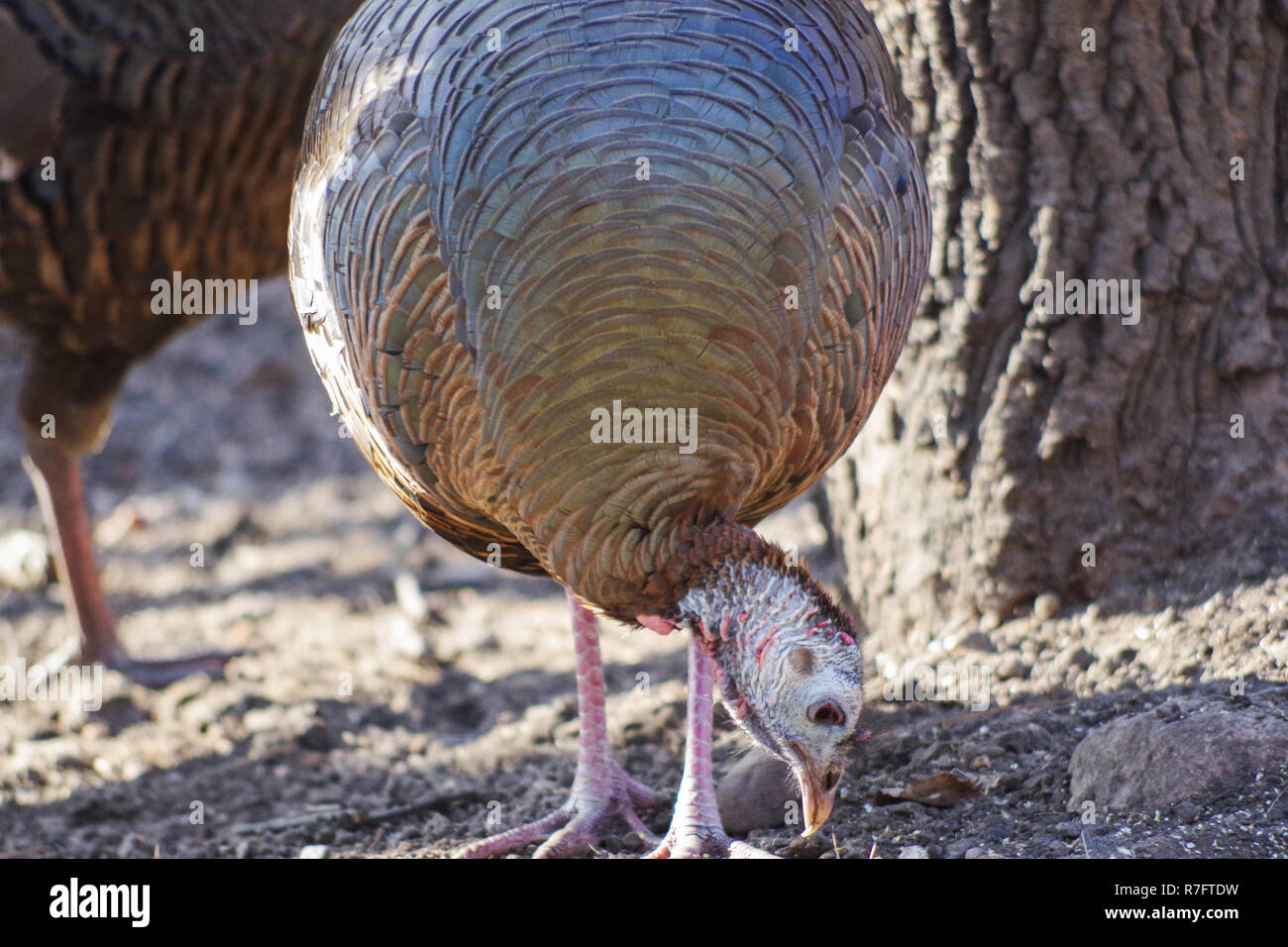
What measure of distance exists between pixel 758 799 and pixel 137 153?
3.02 meters

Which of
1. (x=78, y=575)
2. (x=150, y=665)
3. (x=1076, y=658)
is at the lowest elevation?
(x=150, y=665)

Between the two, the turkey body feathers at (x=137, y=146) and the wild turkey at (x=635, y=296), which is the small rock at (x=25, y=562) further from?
the wild turkey at (x=635, y=296)

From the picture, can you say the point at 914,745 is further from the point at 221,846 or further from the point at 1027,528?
the point at 221,846

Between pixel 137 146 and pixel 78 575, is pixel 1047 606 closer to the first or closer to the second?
pixel 137 146

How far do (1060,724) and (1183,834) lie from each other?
0.68 meters

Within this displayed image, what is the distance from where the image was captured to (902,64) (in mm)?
4105

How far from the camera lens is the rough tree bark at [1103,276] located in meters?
3.75

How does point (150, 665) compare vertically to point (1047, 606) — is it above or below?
below

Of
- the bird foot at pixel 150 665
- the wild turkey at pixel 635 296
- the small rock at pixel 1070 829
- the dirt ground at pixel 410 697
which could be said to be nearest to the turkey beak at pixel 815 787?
the wild turkey at pixel 635 296

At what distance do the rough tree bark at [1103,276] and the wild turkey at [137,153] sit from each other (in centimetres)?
219

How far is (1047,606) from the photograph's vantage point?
411 cm

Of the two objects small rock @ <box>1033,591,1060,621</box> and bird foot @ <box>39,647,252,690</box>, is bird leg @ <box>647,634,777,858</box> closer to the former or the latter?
small rock @ <box>1033,591,1060,621</box>

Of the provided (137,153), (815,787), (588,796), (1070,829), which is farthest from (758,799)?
(137,153)
